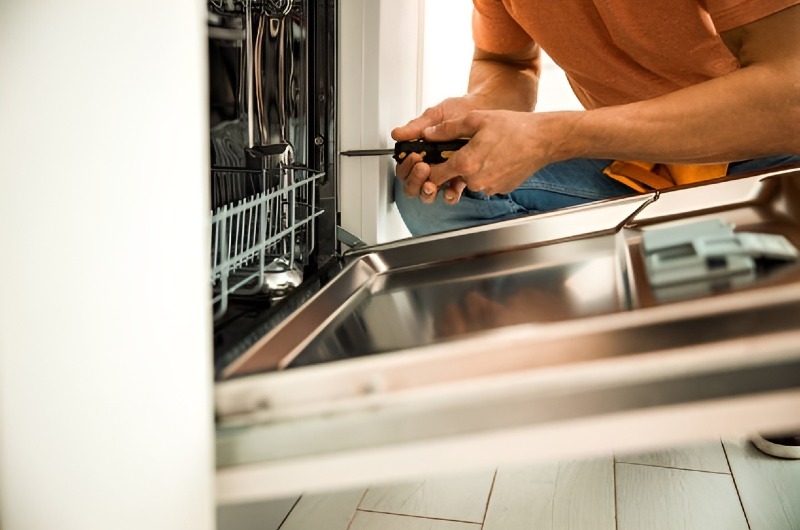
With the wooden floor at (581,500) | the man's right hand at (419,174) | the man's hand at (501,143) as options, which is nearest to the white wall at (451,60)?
the man's right hand at (419,174)

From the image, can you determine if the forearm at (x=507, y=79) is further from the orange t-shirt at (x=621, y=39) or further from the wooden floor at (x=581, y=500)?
the wooden floor at (x=581, y=500)

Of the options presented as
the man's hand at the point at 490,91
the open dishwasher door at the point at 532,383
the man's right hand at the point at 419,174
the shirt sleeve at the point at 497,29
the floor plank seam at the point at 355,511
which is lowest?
the floor plank seam at the point at 355,511

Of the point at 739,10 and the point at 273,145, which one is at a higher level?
the point at 739,10

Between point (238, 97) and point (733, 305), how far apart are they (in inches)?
26.8

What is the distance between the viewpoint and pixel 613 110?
1075 millimetres

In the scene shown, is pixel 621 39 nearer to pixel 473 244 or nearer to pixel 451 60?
pixel 473 244

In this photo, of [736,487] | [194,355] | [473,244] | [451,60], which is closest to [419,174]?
[473,244]

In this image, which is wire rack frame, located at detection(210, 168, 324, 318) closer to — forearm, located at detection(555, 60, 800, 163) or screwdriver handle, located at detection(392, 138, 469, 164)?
screwdriver handle, located at detection(392, 138, 469, 164)

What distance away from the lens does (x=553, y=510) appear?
3.83 ft

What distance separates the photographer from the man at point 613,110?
1.03 metres

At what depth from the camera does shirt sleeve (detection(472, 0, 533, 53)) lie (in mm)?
1527

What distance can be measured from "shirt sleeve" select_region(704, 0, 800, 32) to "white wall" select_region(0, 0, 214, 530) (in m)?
0.81

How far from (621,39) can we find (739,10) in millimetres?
298

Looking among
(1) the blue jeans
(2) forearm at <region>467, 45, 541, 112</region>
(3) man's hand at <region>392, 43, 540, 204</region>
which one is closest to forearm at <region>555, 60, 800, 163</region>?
(3) man's hand at <region>392, 43, 540, 204</region>
